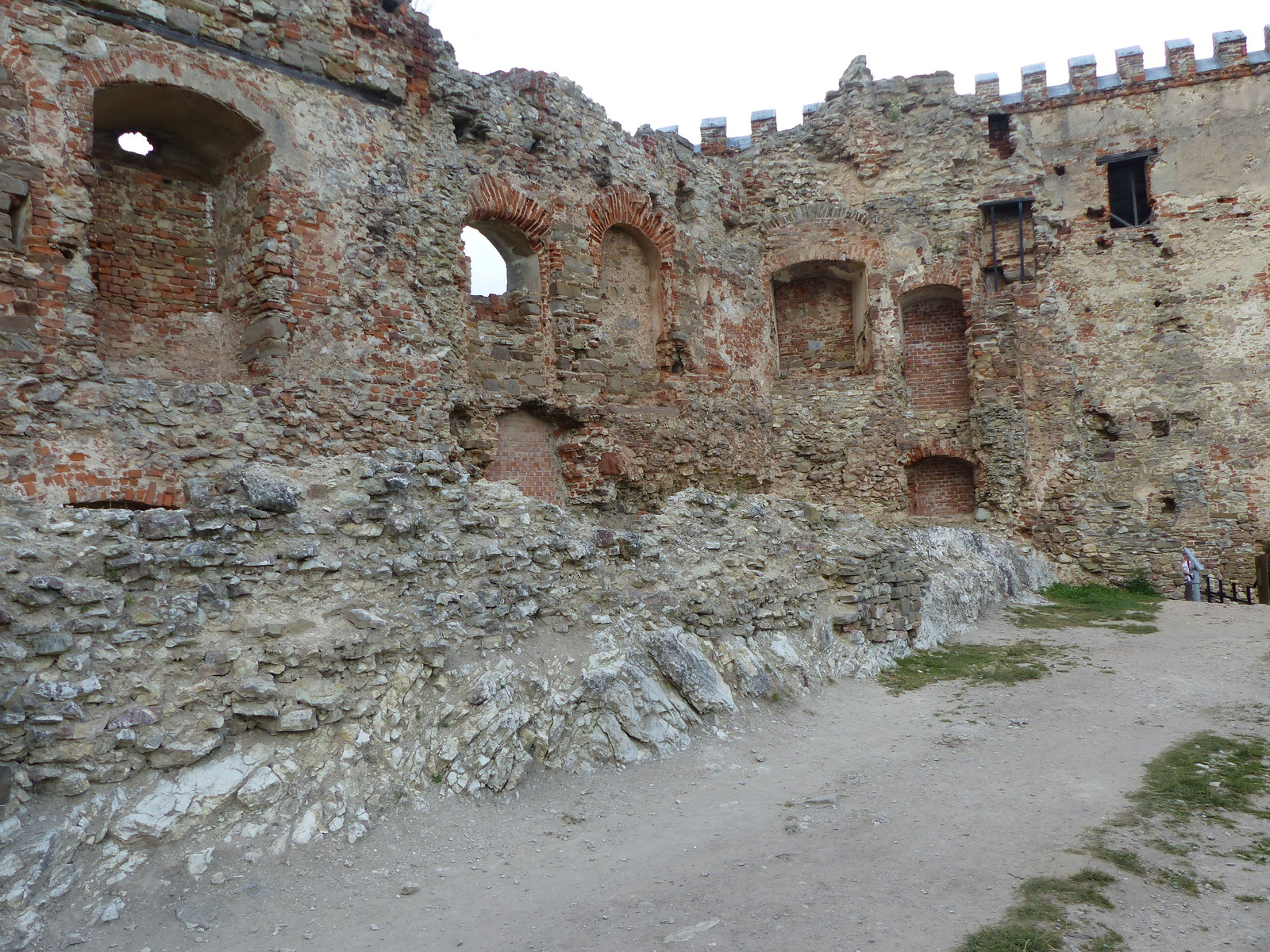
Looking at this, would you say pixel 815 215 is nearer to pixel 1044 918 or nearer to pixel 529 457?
pixel 529 457

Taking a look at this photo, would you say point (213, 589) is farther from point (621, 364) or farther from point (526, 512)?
point (621, 364)

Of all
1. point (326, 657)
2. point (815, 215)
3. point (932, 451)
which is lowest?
point (326, 657)

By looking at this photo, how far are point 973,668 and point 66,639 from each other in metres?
7.97

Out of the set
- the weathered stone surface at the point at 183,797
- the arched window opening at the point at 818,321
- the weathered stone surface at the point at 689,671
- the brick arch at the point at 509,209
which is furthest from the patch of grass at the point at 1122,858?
the arched window opening at the point at 818,321

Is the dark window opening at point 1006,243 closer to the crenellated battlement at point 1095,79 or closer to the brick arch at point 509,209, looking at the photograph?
the crenellated battlement at point 1095,79

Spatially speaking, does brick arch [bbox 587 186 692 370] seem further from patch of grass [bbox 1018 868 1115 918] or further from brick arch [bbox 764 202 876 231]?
patch of grass [bbox 1018 868 1115 918]

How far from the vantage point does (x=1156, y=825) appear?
5.15 meters

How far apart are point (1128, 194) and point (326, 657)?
16.9 meters

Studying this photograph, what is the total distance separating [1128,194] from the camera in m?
16.5

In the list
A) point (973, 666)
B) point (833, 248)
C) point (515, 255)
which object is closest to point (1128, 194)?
point (833, 248)

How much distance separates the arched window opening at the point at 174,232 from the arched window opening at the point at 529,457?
3.35m

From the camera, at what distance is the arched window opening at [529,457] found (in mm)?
11094

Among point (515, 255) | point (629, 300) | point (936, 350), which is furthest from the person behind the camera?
point (936, 350)

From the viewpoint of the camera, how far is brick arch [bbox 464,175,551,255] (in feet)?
35.0
